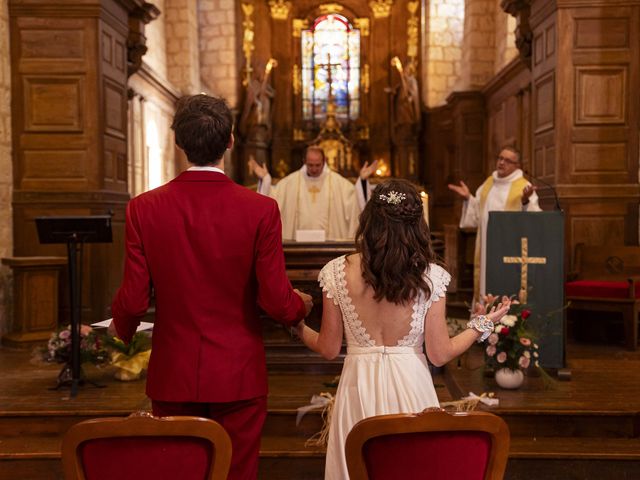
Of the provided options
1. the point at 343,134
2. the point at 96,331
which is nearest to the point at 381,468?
the point at 96,331

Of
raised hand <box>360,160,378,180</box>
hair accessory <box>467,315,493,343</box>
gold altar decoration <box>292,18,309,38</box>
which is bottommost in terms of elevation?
hair accessory <box>467,315,493,343</box>

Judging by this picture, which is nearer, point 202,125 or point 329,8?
point 202,125

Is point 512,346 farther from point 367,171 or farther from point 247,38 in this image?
point 247,38

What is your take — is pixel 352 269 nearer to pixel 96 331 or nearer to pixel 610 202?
pixel 96 331

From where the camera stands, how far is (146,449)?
175 cm

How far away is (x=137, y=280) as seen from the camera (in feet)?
7.63

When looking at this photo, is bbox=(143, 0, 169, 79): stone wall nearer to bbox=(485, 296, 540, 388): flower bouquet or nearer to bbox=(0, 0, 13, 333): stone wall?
bbox=(0, 0, 13, 333): stone wall

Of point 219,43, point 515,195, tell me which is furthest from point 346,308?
point 219,43

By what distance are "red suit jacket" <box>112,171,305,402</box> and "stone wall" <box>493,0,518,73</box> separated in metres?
9.80

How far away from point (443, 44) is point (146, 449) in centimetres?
1491

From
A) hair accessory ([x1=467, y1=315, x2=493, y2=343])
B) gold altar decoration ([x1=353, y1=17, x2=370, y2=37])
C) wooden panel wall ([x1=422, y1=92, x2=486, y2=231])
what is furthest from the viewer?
gold altar decoration ([x1=353, y1=17, x2=370, y2=37])

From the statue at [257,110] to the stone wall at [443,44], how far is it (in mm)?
3771

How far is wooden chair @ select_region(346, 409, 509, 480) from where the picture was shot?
175 centimetres

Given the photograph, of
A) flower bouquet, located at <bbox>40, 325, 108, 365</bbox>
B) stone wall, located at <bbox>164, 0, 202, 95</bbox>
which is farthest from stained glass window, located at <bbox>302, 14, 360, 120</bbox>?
flower bouquet, located at <bbox>40, 325, 108, 365</bbox>
